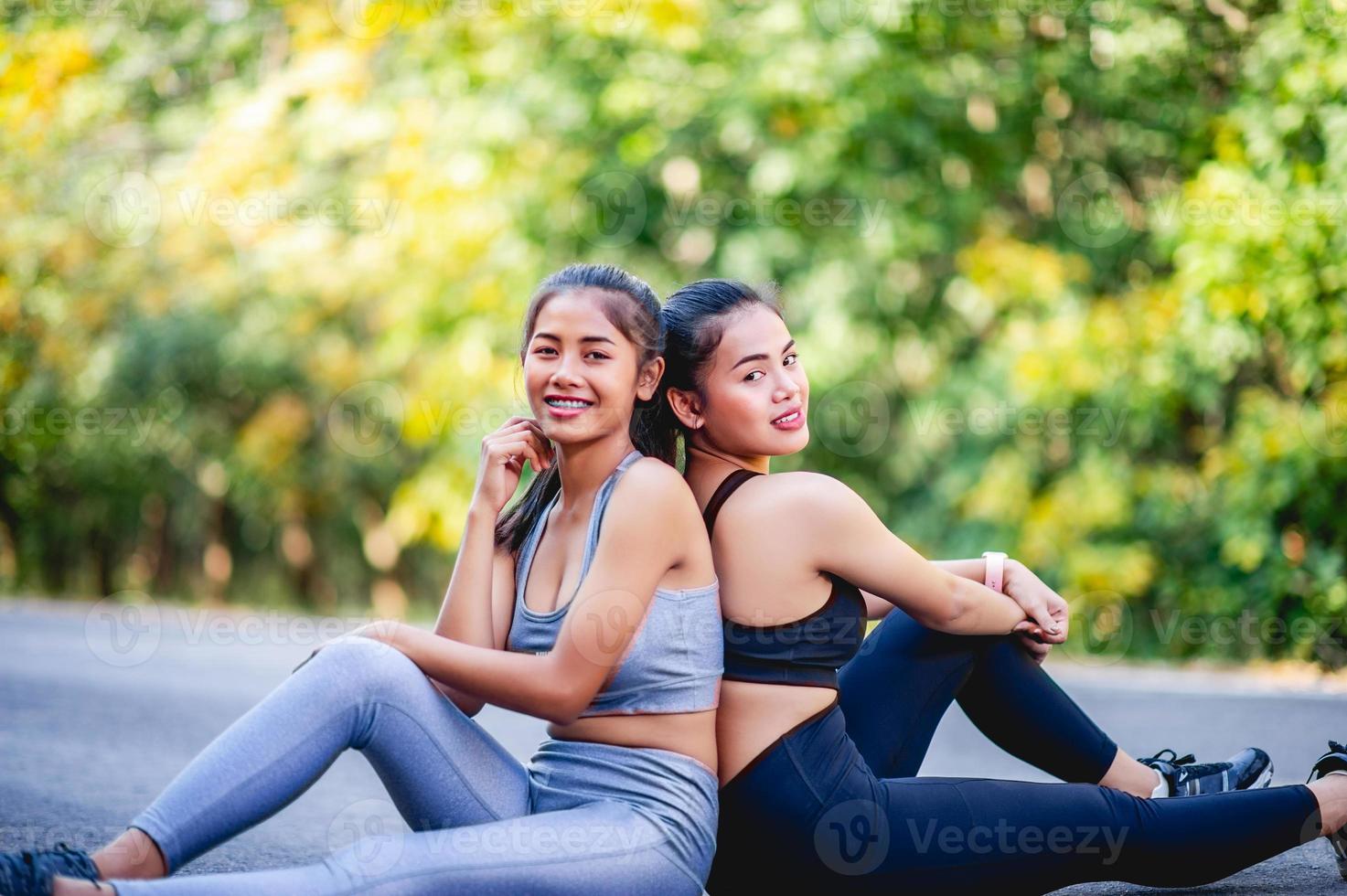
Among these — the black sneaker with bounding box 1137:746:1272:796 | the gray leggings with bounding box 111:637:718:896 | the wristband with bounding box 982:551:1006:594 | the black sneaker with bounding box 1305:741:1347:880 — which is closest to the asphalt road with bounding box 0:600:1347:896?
the black sneaker with bounding box 1305:741:1347:880

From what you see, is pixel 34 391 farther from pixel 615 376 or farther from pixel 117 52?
pixel 615 376

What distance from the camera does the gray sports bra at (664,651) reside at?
2709 mm

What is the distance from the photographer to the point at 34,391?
1326cm

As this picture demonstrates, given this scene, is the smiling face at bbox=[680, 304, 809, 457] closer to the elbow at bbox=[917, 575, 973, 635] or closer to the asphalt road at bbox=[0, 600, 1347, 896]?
the elbow at bbox=[917, 575, 973, 635]

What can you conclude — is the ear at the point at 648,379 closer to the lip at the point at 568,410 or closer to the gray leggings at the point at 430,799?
the lip at the point at 568,410

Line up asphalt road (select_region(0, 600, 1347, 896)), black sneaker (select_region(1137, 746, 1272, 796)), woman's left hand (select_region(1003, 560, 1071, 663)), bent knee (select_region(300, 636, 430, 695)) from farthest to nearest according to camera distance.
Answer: asphalt road (select_region(0, 600, 1347, 896))
black sneaker (select_region(1137, 746, 1272, 796))
woman's left hand (select_region(1003, 560, 1071, 663))
bent knee (select_region(300, 636, 430, 695))

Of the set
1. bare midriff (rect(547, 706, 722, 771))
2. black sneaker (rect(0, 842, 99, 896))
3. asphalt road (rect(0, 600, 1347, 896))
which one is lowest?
asphalt road (rect(0, 600, 1347, 896))

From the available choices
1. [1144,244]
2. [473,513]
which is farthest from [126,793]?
[1144,244]

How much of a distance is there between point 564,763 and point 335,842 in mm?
1670

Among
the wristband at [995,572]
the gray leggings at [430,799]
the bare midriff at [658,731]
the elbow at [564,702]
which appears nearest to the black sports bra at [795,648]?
the bare midriff at [658,731]

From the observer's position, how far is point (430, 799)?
2684 mm

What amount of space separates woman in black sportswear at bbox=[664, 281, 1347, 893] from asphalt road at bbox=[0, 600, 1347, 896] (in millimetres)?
422

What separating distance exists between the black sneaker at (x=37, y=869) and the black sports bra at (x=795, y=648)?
122 centimetres

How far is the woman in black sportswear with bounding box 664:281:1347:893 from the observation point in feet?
9.00
